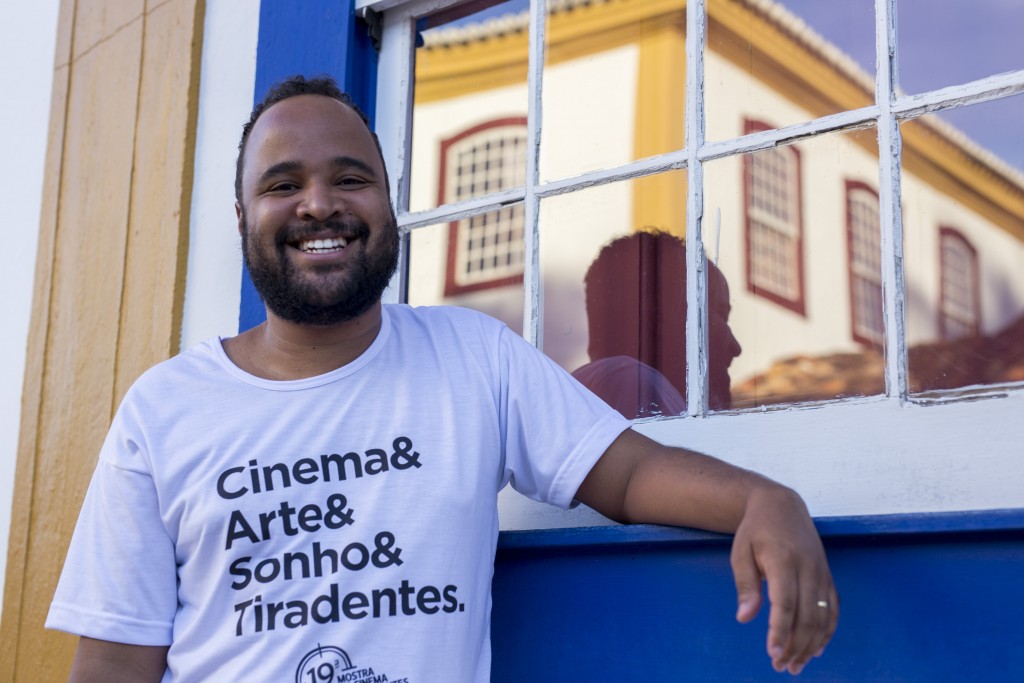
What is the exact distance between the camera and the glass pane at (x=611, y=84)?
2.14m

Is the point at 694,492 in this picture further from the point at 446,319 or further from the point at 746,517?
the point at 446,319

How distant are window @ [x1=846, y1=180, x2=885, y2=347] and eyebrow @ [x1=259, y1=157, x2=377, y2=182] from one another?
0.80 metres

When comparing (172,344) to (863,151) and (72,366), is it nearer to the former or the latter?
(72,366)

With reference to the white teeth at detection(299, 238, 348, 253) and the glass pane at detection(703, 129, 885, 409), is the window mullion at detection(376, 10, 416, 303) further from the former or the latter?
the glass pane at detection(703, 129, 885, 409)

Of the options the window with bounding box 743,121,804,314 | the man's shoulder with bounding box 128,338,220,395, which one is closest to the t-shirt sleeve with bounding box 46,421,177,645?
the man's shoulder with bounding box 128,338,220,395

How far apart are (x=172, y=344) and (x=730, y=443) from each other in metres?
1.33

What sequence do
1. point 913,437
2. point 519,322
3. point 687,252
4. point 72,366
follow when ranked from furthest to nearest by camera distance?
point 72,366 < point 519,322 < point 687,252 < point 913,437

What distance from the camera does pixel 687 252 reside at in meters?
2.04

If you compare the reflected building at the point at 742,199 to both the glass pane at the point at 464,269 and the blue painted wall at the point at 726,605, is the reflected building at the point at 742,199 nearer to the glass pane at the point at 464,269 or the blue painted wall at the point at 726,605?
the glass pane at the point at 464,269

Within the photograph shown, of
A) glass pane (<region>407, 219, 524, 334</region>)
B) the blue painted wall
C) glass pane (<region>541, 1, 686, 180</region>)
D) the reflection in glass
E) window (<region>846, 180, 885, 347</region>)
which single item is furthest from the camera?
glass pane (<region>407, 219, 524, 334</region>)

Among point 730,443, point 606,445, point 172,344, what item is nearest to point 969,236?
point 730,443

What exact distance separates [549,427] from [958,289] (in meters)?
0.64

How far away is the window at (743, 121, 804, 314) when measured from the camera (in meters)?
1.94

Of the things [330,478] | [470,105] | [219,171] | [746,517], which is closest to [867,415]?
[746,517]
